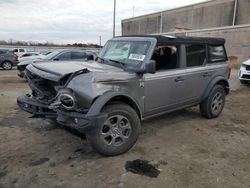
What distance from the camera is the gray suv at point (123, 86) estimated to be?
4.14 metres

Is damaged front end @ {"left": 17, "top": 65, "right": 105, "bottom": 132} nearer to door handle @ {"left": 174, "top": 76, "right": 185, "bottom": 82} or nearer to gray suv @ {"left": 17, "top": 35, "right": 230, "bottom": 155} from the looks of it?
gray suv @ {"left": 17, "top": 35, "right": 230, "bottom": 155}

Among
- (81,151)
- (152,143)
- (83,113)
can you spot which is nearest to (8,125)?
(81,151)

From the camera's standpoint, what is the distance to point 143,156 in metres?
4.48

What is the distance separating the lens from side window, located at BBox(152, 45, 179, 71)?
17.3 ft

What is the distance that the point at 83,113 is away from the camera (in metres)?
4.11

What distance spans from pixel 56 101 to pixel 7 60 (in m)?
18.3

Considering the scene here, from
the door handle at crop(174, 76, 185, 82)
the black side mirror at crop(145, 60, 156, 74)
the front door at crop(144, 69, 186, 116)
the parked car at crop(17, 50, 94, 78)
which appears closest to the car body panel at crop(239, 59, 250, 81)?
the parked car at crop(17, 50, 94, 78)

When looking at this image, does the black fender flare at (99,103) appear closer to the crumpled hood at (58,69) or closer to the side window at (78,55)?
the crumpled hood at (58,69)

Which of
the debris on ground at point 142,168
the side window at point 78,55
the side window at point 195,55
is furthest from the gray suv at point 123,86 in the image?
the side window at point 78,55

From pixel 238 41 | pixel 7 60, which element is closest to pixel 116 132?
pixel 7 60

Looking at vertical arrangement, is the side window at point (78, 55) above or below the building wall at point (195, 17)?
below

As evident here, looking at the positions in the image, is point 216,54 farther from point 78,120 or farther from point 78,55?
point 78,55

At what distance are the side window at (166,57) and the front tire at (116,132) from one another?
1.20 m

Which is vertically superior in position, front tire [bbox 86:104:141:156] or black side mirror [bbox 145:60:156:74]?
black side mirror [bbox 145:60:156:74]
